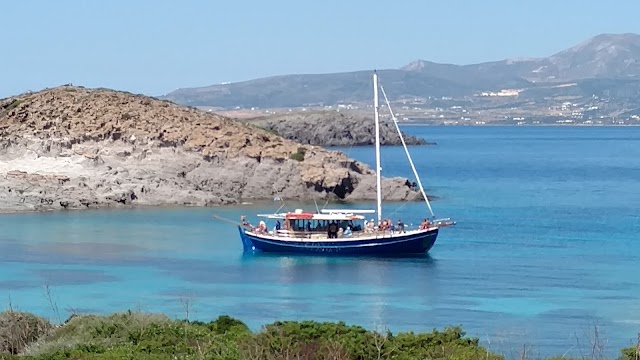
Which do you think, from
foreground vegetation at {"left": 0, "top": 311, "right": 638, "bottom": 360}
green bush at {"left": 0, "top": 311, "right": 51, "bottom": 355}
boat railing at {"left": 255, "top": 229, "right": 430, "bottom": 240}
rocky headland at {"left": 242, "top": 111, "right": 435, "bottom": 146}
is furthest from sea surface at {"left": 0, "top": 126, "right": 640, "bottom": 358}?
rocky headland at {"left": 242, "top": 111, "right": 435, "bottom": 146}

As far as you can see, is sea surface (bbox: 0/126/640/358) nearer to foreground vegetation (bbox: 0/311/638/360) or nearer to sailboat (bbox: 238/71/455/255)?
sailboat (bbox: 238/71/455/255)

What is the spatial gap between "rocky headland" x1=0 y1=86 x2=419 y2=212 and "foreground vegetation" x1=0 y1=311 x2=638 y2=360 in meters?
30.4

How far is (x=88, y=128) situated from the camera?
5109 cm

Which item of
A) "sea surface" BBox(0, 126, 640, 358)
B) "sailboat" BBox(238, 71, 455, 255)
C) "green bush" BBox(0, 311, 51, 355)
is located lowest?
"sea surface" BBox(0, 126, 640, 358)

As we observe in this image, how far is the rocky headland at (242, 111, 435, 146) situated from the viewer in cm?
11662

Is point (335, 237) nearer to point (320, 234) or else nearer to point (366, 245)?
point (320, 234)

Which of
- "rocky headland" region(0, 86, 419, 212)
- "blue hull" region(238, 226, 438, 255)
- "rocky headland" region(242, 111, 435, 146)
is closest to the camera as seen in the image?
"blue hull" region(238, 226, 438, 255)

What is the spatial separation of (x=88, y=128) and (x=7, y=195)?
23.2ft

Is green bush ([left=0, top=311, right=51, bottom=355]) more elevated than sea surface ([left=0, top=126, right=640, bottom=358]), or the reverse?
green bush ([left=0, top=311, right=51, bottom=355])

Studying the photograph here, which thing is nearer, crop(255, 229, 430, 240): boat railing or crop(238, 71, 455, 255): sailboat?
crop(238, 71, 455, 255): sailboat

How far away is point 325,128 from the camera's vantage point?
11919cm

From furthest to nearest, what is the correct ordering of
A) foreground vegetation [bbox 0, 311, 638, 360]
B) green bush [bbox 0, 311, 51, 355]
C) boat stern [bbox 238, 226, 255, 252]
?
boat stern [bbox 238, 226, 255, 252]
green bush [bbox 0, 311, 51, 355]
foreground vegetation [bbox 0, 311, 638, 360]

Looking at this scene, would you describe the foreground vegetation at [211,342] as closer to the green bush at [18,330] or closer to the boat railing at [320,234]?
the green bush at [18,330]

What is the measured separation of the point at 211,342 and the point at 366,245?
1967 centimetres
